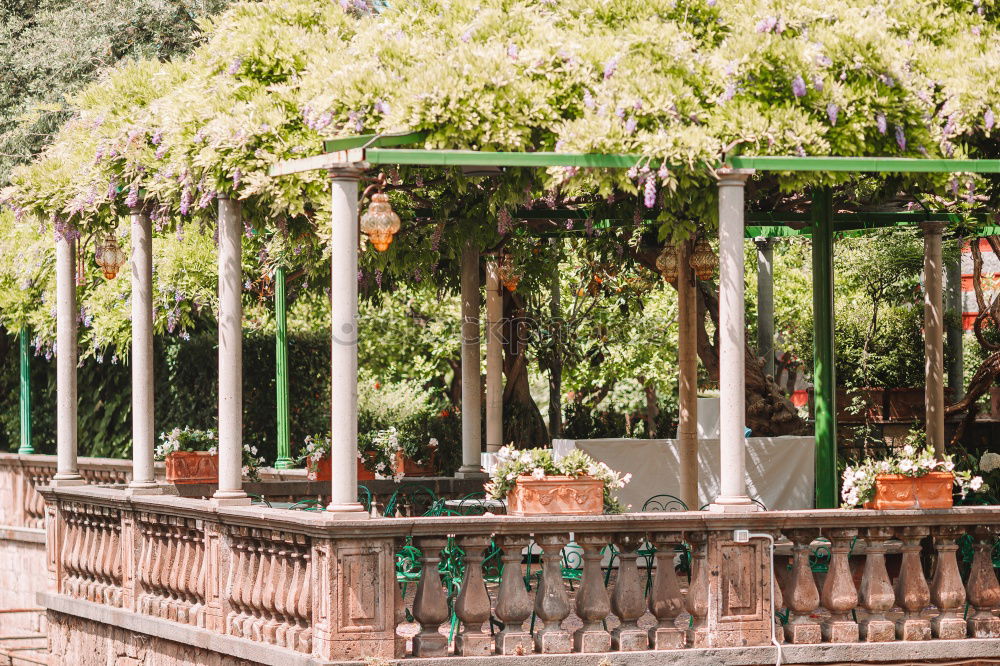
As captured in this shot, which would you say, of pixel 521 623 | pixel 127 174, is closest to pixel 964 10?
pixel 521 623

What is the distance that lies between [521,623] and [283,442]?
8363mm

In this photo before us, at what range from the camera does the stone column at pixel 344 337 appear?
8.00 metres

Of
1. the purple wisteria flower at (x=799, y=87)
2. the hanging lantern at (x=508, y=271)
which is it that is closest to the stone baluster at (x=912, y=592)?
the purple wisteria flower at (x=799, y=87)

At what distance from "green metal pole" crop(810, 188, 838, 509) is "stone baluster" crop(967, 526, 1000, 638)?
7.33 ft

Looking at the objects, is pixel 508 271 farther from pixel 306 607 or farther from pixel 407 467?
pixel 306 607

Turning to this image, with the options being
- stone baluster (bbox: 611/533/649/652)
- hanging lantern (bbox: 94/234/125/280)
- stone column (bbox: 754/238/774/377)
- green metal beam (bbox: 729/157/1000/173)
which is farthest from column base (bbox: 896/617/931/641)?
stone column (bbox: 754/238/774/377)

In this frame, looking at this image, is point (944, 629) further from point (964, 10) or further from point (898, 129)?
point (964, 10)

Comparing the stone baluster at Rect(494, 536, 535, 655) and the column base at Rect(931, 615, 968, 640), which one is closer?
the stone baluster at Rect(494, 536, 535, 655)

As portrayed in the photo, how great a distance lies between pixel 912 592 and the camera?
839 centimetres

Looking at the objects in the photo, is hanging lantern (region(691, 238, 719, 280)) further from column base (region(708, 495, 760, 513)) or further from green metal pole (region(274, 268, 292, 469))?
green metal pole (region(274, 268, 292, 469))

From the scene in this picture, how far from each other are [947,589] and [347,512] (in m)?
3.38

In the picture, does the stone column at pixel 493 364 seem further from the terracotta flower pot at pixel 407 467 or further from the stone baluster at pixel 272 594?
the stone baluster at pixel 272 594

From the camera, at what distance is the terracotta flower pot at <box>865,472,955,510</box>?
8562mm

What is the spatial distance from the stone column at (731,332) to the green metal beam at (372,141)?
1703mm
